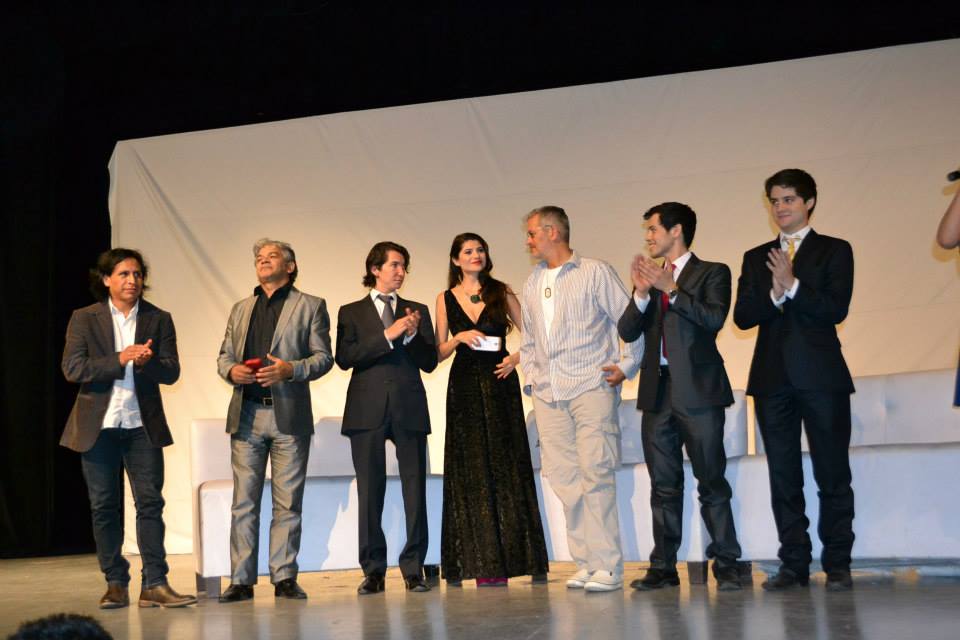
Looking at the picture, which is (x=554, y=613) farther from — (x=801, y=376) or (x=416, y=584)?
(x=801, y=376)

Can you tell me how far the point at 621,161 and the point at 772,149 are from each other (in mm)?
881

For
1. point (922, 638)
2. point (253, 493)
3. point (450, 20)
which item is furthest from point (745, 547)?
point (450, 20)

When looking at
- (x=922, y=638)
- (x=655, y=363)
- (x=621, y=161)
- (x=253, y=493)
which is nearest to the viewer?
(x=922, y=638)

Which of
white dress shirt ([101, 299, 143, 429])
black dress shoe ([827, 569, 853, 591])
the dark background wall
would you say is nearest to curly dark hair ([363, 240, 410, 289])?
white dress shirt ([101, 299, 143, 429])

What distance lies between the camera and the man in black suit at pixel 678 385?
4109 mm

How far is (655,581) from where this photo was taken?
423cm

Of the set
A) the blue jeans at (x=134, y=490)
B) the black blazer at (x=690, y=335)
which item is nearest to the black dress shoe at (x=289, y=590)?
the blue jeans at (x=134, y=490)

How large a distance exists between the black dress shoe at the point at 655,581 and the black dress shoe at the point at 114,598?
201 cm

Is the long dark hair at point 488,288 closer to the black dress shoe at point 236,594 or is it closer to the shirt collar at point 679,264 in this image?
the shirt collar at point 679,264

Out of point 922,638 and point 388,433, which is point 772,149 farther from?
point 922,638

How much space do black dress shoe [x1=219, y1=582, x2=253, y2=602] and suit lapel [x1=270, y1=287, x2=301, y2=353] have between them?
3.19ft

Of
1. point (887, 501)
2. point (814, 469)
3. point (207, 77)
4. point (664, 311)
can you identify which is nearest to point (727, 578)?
point (814, 469)

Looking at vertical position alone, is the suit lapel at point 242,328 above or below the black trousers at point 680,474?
above

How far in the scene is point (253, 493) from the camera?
14.9 ft
